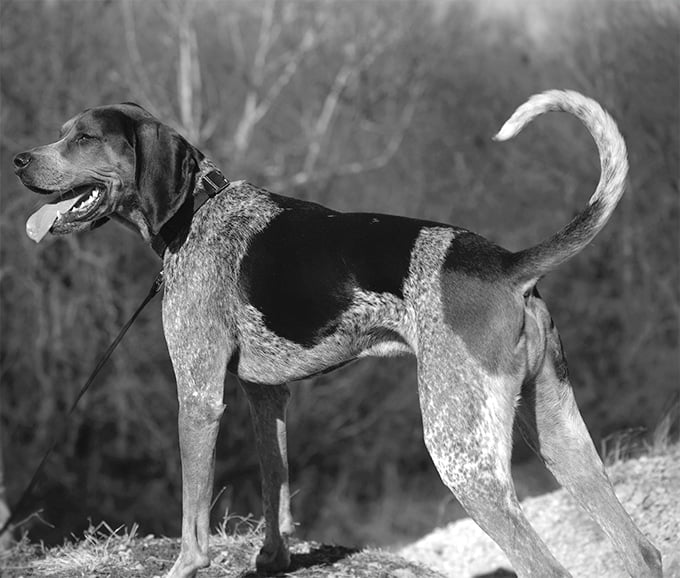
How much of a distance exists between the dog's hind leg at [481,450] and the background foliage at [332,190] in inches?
540

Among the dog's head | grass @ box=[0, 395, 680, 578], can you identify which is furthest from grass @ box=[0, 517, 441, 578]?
the dog's head

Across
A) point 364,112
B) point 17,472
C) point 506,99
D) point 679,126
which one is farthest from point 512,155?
point 17,472

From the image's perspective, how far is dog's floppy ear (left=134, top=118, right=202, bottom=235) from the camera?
541 centimetres

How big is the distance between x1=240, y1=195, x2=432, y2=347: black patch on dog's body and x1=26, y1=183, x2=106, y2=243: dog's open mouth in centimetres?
86

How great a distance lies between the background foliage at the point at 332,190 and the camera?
20016 mm

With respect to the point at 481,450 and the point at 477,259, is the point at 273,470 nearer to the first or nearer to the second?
the point at 481,450

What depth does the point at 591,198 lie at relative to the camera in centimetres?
477

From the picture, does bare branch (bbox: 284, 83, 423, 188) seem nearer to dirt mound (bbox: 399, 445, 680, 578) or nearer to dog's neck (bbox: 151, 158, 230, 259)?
dirt mound (bbox: 399, 445, 680, 578)

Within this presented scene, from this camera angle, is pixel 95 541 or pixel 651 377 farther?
pixel 651 377

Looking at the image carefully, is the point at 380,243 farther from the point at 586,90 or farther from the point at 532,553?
the point at 586,90

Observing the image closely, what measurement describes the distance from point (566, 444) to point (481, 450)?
0.68 meters

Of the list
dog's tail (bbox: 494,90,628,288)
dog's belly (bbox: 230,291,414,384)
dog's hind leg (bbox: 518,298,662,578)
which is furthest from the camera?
dog's hind leg (bbox: 518,298,662,578)

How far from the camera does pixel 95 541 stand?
20.5 feet

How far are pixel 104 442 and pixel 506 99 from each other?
10447mm
